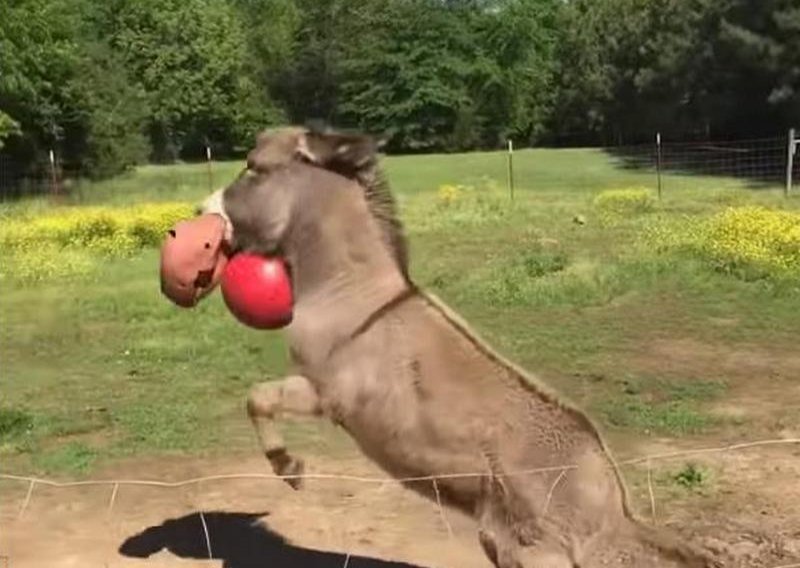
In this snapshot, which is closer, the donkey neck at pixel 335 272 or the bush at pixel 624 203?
the donkey neck at pixel 335 272

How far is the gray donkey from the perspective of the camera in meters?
4.15

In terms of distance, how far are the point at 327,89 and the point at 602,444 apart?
172 ft

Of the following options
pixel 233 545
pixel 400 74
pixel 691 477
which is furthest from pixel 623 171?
pixel 233 545

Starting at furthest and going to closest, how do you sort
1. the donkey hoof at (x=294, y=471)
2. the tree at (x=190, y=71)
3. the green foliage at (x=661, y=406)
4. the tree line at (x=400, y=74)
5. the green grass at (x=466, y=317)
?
the tree at (x=190, y=71) < the tree line at (x=400, y=74) < the green grass at (x=466, y=317) < the green foliage at (x=661, y=406) < the donkey hoof at (x=294, y=471)

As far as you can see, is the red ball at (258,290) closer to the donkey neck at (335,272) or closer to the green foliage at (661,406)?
the donkey neck at (335,272)

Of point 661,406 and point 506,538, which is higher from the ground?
point 506,538

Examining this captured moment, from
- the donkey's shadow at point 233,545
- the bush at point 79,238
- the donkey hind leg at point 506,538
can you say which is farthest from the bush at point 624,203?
the donkey hind leg at point 506,538

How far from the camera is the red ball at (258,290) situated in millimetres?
4605

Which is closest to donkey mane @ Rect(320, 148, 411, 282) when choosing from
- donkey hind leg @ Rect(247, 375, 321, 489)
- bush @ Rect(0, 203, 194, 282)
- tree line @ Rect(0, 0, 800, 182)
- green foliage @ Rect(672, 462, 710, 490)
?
donkey hind leg @ Rect(247, 375, 321, 489)

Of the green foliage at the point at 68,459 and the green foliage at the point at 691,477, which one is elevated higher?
the green foliage at the point at 68,459

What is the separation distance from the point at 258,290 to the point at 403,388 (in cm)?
67

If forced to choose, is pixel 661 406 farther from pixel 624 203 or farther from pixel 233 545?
pixel 624 203

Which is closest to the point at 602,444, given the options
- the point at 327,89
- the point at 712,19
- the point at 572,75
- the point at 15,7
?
the point at 15,7

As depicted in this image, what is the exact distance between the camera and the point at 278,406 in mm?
4582
